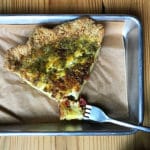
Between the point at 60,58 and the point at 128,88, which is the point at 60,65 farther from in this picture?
the point at 128,88

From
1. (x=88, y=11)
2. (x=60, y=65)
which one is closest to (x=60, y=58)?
(x=60, y=65)

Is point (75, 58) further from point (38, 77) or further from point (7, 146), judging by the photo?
point (7, 146)
